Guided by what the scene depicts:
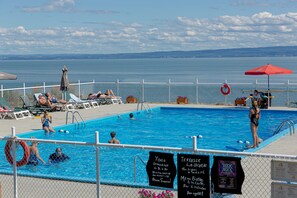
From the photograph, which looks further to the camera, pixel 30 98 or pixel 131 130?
pixel 30 98

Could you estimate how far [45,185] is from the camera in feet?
36.8

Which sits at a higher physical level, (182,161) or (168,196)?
(182,161)

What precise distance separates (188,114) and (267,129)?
17.9 ft

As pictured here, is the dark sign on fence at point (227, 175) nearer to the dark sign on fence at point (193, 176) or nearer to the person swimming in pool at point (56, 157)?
the dark sign on fence at point (193, 176)

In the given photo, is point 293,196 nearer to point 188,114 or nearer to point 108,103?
point 188,114

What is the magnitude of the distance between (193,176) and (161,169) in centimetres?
47

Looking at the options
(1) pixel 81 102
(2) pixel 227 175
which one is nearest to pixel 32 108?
(1) pixel 81 102

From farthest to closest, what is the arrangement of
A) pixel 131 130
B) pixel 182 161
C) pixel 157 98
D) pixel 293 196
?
pixel 157 98 → pixel 131 130 → pixel 182 161 → pixel 293 196

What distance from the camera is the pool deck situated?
15.8 metres

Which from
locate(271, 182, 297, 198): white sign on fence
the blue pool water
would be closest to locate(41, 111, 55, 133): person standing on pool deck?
Answer: the blue pool water

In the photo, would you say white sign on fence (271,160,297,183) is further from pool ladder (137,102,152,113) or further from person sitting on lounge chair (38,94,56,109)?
pool ladder (137,102,152,113)

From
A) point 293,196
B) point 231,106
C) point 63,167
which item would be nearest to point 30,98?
point 231,106

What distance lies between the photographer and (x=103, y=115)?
24.3 m

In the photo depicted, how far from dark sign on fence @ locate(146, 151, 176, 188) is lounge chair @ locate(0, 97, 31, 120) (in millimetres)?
15571
